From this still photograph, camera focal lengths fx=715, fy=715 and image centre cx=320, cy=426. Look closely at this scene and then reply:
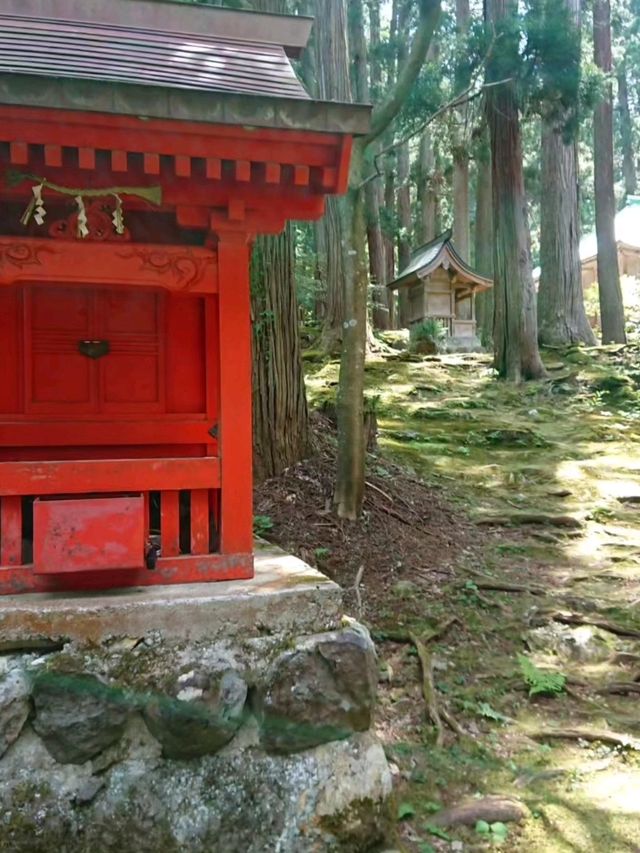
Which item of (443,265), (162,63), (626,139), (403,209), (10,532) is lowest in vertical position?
(10,532)

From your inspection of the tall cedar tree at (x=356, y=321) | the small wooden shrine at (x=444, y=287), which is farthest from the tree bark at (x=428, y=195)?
the tall cedar tree at (x=356, y=321)

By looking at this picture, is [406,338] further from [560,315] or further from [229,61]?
[229,61]

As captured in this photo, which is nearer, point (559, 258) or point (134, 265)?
point (134, 265)

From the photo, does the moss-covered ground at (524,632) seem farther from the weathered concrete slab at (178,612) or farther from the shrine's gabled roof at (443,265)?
the shrine's gabled roof at (443,265)

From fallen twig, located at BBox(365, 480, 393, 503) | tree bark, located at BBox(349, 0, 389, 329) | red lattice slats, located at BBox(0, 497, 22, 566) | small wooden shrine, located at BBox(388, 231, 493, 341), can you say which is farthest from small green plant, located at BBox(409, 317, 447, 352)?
red lattice slats, located at BBox(0, 497, 22, 566)

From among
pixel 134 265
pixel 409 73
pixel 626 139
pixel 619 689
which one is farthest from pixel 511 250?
pixel 626 139

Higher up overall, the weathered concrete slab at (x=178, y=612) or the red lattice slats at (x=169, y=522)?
the red lattice slats at (x=169, y=522)

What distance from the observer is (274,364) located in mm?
6555

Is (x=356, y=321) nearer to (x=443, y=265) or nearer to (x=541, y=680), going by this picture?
(x=541, y=680)

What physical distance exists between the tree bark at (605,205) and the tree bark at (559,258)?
1651mm

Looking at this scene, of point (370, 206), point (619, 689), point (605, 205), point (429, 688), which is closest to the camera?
point (429, 688)

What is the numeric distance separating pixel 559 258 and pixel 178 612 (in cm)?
1386

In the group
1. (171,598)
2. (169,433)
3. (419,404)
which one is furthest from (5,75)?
(419,404)

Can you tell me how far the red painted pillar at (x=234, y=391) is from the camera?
364cm
